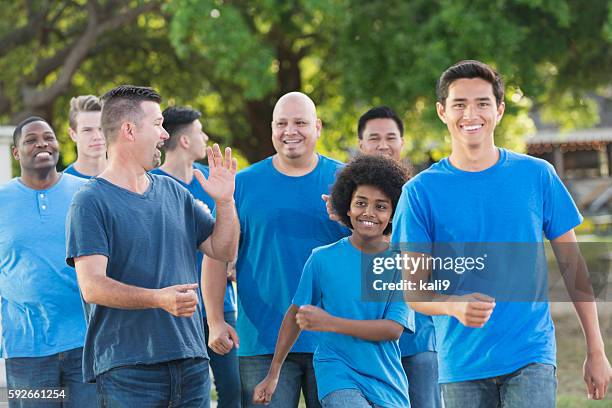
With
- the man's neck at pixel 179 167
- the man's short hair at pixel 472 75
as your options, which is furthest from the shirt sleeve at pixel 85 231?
the man's neck at pixel 179 167

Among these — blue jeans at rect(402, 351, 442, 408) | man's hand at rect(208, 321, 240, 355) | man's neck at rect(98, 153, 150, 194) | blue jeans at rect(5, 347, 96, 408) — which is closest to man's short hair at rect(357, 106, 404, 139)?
blue jeans at rect(402, 351, 442, 408)

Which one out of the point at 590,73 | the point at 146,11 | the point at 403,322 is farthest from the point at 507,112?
the point at 403,322

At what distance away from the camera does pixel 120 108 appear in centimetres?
481

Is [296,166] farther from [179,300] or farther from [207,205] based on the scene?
[179,300]

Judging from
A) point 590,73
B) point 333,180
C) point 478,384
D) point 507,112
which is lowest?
point 478,384

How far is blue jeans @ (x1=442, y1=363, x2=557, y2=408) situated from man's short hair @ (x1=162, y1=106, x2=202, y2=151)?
144 inches

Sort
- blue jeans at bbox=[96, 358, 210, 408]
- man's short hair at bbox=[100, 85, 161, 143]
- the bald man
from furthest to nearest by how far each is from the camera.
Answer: the bald man
man's short hair at bbox=[100, 85, 161, 143]
blue jeans at bbox=[96, 358, 210, 408]

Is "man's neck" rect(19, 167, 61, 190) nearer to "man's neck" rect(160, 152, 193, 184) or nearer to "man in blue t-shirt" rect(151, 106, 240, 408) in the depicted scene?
"man in blue t-shirt" rect(151, 106, 240, 408)

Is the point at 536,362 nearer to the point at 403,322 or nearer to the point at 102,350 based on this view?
the point at 403,322

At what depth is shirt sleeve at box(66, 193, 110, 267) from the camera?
177 inches

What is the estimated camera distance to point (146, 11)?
17844mm

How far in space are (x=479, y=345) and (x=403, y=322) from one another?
740mm

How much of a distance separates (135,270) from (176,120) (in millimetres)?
3260

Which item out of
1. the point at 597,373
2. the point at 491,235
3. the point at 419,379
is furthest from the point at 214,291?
the point at 597,373
